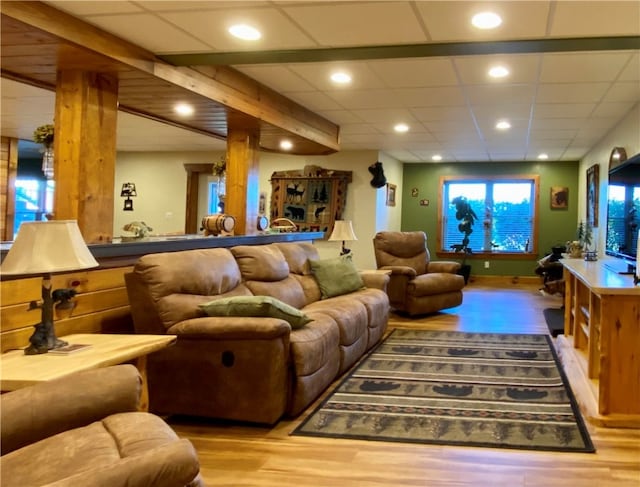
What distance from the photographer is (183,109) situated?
4625 millimetres

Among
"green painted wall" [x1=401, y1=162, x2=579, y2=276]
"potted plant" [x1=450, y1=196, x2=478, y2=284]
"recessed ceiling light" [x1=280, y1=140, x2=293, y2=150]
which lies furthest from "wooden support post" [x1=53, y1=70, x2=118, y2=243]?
"green painted wall" [x1=401, y1=162, x2=579, y2=276]

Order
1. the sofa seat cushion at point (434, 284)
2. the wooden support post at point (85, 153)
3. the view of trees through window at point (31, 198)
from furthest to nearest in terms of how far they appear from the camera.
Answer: the view of trees through window at point (31, 198), the sofa seat cushion at point (434, 284), the wooden support post at point (85, 153)

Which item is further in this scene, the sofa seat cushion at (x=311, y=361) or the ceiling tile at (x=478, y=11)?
the sofa seat cushion at (x=311, y=361)

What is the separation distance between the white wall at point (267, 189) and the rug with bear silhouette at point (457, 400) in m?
4.00

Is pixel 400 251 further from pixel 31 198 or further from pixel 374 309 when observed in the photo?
pixel 31 198

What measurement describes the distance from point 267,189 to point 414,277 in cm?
379

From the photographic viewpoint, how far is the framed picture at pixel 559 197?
9.69m

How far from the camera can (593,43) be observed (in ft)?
10.3

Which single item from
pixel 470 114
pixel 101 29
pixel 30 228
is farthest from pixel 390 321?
pixel 30 228

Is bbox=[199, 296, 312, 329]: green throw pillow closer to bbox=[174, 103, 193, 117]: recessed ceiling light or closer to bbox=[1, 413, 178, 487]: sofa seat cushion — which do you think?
bbox=[1, 413, 178, 487]: sofa seat cushion

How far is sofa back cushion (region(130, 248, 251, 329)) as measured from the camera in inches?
114

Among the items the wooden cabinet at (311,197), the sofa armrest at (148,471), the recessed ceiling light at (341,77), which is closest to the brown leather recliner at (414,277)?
the wooden cabinet at (311,197)

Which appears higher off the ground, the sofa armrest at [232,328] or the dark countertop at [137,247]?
the dark countertop at [137,247]

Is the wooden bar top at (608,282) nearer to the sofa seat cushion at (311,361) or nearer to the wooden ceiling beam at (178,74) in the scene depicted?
the sofa seat cushion at (311,361)
